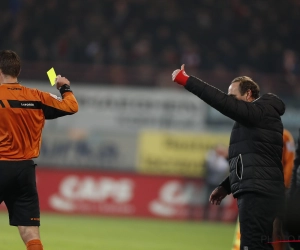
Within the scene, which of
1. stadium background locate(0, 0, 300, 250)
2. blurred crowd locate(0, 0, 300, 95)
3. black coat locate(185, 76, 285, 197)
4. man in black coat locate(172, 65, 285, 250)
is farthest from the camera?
blurred crowd locate(0, 0, 300, 95)

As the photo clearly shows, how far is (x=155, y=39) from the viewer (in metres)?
22.7

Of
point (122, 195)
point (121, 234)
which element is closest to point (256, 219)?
point (121, 234)

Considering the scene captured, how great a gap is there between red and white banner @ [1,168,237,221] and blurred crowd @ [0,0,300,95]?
2664 mm

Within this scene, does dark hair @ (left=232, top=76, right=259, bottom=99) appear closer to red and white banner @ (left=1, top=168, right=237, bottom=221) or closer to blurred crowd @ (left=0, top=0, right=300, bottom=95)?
red and white banner @ (left=1, top=168, right=237, bottom=221)

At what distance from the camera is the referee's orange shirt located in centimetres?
776

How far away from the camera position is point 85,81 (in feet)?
69.1

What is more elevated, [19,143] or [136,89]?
[136,89]

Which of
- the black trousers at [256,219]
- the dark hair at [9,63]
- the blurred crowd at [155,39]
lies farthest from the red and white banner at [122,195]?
the black trousers at [256,219]

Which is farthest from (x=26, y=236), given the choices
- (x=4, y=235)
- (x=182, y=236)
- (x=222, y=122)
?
(x=222, y=122)

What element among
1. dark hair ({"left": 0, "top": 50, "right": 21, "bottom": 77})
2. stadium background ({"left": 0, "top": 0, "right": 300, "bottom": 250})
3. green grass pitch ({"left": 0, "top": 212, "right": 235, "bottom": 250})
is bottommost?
green grass pitch ({"left": 0, "top": 212, "right": 235, "bottom": 250})

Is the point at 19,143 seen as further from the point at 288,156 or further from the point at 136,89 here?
the point at 136,89

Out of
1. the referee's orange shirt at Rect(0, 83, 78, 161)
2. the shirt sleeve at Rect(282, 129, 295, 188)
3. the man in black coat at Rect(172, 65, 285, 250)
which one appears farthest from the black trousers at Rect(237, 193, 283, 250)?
the shirt sleeve at Rect(282, 129, 295, 188)

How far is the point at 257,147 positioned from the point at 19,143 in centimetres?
230

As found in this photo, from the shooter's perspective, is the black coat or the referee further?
the referee
